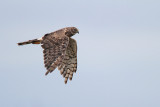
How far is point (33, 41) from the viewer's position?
31.8 meters

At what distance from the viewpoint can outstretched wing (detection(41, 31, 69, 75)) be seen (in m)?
29.5

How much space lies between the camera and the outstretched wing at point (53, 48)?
29516 millimetres

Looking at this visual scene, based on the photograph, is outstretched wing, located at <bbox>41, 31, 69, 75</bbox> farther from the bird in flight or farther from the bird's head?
the bird's head

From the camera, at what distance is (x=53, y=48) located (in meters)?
30.2

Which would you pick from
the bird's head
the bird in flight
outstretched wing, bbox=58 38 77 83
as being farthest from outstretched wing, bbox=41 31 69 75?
outstretched wing, bbox=58 38 77 83

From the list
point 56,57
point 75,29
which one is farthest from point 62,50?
point 75,29

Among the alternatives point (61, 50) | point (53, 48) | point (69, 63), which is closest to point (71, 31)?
point (69, 63)

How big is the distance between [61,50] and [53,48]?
447mm

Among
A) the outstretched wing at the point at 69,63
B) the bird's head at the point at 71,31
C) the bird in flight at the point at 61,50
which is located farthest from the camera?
the outstretched wing at the point at 69,63

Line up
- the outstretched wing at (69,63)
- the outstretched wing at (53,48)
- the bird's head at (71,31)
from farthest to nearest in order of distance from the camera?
the outstretched wing at (69,63) < the bird's head at (71,31) < the outstretched wing at (53,48)

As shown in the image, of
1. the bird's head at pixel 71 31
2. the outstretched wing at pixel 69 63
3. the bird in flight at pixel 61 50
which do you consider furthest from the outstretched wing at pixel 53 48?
the outstretched wing at pixel 69 63

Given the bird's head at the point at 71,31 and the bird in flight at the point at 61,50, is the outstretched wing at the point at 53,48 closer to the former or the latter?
the bird in flight at the point at 61,50

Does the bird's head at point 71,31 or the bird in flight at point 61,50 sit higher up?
the bird's head at point 71,31

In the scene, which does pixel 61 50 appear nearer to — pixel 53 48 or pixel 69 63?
pixel 53 48
